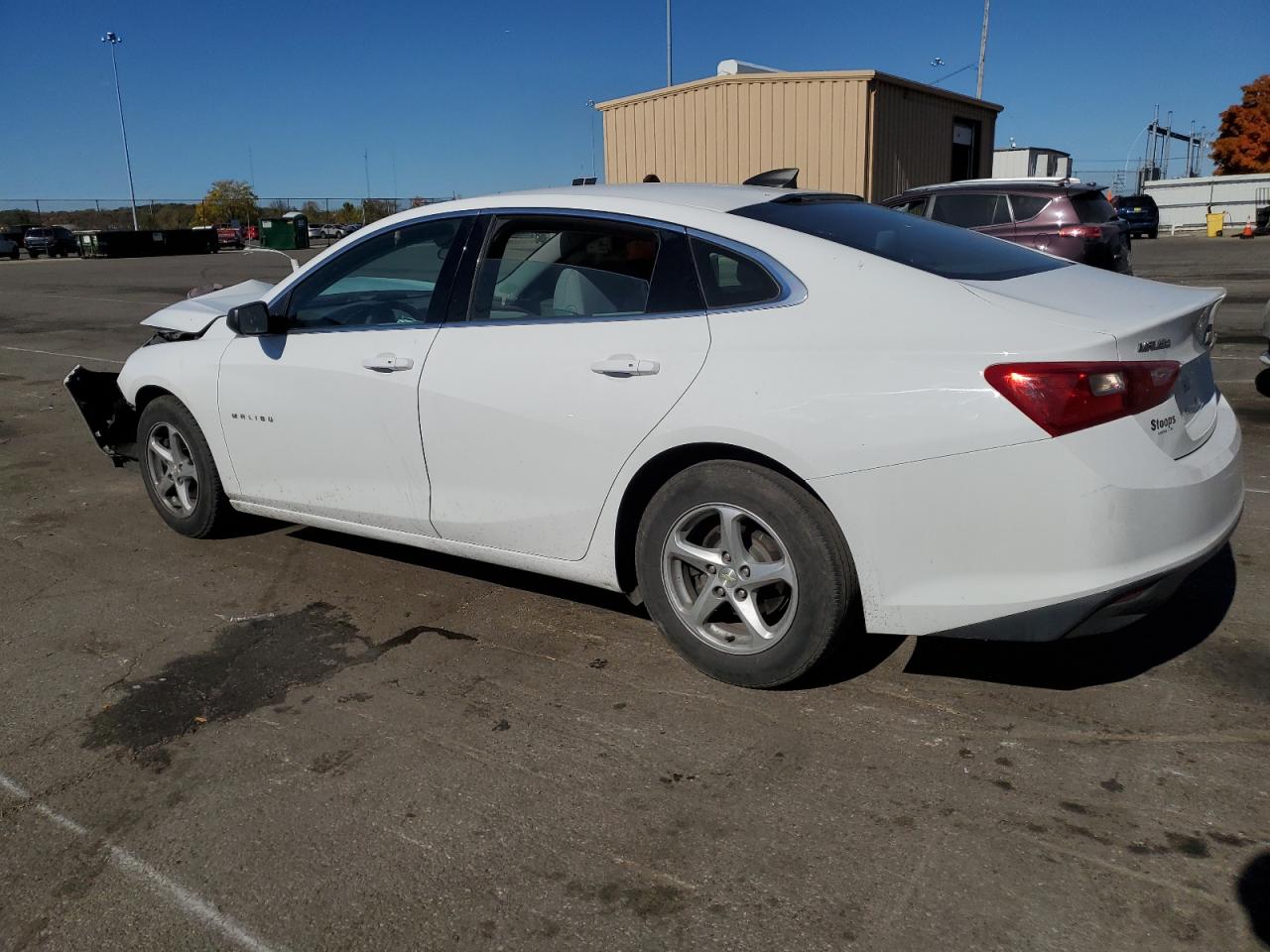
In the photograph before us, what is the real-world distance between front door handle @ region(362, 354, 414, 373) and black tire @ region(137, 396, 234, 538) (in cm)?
134

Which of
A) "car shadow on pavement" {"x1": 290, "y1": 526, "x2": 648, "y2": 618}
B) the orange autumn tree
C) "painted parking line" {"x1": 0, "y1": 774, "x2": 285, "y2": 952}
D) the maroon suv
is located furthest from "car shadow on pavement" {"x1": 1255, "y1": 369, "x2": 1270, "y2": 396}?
the orange autumn tree

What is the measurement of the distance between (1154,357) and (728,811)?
5.66 ft

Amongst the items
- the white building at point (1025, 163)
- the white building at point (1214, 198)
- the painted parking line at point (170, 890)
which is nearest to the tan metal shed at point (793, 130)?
the painted parking line at point (170, 890)

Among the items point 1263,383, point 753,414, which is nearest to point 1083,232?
point 1263,383

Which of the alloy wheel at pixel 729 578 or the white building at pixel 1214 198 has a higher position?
the white building at pixel 1214 198

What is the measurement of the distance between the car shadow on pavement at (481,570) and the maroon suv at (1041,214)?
31.1ft

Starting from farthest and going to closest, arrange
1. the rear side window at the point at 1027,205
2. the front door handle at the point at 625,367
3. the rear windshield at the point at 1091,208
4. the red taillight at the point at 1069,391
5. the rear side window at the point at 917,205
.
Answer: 1. the rear side window at the point at 917,205
2. the rear side window at the point at 1027,205
3. the rear windshield at the point at 1091,208
4. the front door handle at the point at 625,367
5. the red taillight at the point at 1069,391

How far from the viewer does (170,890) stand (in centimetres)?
→ 252

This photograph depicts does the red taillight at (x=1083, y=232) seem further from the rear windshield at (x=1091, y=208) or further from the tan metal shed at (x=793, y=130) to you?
the tan metal shed at (x=793, y=130)

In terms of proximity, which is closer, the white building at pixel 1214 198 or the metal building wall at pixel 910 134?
the metal building wall at pixel 910 134

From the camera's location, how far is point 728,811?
276cm

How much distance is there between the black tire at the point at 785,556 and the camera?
3.12 meters

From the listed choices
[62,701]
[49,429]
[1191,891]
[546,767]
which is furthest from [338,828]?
[49,429]

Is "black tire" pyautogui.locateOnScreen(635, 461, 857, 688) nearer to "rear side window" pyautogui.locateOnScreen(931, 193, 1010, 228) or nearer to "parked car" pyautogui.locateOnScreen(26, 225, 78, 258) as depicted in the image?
"rear side window" pyautogui.locateOnScreen(931, 193, 1010, 228)
